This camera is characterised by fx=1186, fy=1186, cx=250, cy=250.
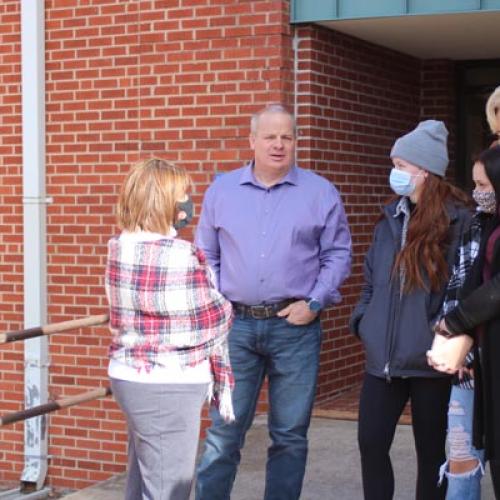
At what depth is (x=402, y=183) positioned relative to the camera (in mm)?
4867

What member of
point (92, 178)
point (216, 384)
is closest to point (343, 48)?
point (92, 178)

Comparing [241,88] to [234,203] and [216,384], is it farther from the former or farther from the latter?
[216,384]

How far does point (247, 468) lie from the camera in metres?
6.45

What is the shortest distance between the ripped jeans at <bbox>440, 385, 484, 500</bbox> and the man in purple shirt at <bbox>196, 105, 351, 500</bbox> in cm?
78

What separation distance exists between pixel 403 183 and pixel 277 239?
25.6 inches

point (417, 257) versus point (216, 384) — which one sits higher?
point (417, 257)

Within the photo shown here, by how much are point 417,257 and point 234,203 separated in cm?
94

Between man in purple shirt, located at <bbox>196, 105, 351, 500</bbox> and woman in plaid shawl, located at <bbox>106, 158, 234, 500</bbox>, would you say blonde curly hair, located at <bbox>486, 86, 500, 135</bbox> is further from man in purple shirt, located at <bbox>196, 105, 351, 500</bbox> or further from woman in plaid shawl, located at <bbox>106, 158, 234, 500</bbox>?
woman in plaid shawl, located at <bbox>106, 158, 234, 500</bbox>

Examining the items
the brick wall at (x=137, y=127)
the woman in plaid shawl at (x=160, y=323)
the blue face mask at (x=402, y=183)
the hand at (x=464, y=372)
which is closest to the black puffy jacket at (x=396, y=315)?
the blue face mask at (x=402, y=183)

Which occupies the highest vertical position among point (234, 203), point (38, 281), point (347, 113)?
point (347, 113)

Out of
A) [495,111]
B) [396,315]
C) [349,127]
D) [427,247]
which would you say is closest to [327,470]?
[396,315]

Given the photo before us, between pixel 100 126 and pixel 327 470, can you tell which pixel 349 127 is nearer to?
pixel 100 126

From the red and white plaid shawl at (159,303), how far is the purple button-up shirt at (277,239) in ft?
2.66

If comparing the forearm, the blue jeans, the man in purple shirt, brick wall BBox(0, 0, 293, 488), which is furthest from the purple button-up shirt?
brick wall BBox(0, 0, 293, 488)
